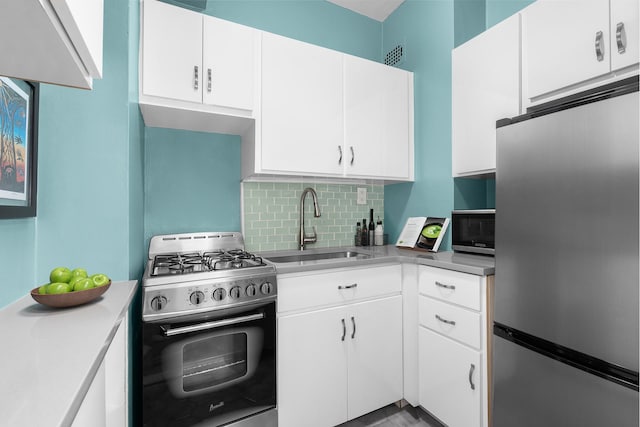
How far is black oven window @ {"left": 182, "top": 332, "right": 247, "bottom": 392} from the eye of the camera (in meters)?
1.33

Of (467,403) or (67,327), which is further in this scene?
(467,403)

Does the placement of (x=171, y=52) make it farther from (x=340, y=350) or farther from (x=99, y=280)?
(x=340, y=350)

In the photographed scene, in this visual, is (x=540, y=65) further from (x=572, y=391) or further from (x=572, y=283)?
(x=572, y=391)

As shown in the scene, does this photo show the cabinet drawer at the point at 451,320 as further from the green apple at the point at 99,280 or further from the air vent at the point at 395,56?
the air vent at the point at 395,56

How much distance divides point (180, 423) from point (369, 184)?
6.80ft

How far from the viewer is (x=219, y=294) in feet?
4.45

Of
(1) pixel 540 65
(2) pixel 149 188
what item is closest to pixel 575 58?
(1) pixel 540 65

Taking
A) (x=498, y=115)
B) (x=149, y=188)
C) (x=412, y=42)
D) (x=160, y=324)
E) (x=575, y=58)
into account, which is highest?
(x=412, y=42)

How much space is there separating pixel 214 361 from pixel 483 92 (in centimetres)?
213

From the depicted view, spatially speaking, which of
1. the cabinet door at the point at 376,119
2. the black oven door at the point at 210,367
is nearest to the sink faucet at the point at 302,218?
the cabinet door at the point at 376,119

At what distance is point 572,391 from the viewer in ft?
3.55

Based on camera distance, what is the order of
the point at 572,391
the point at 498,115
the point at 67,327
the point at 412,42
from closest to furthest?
1. the point at 67,327
2. the point at 572,391
3. the point at 498,115
4. the point at 412,42

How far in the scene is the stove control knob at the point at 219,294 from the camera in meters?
1.35

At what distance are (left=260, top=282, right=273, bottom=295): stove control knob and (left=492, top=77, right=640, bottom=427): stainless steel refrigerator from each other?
1.04 meters
